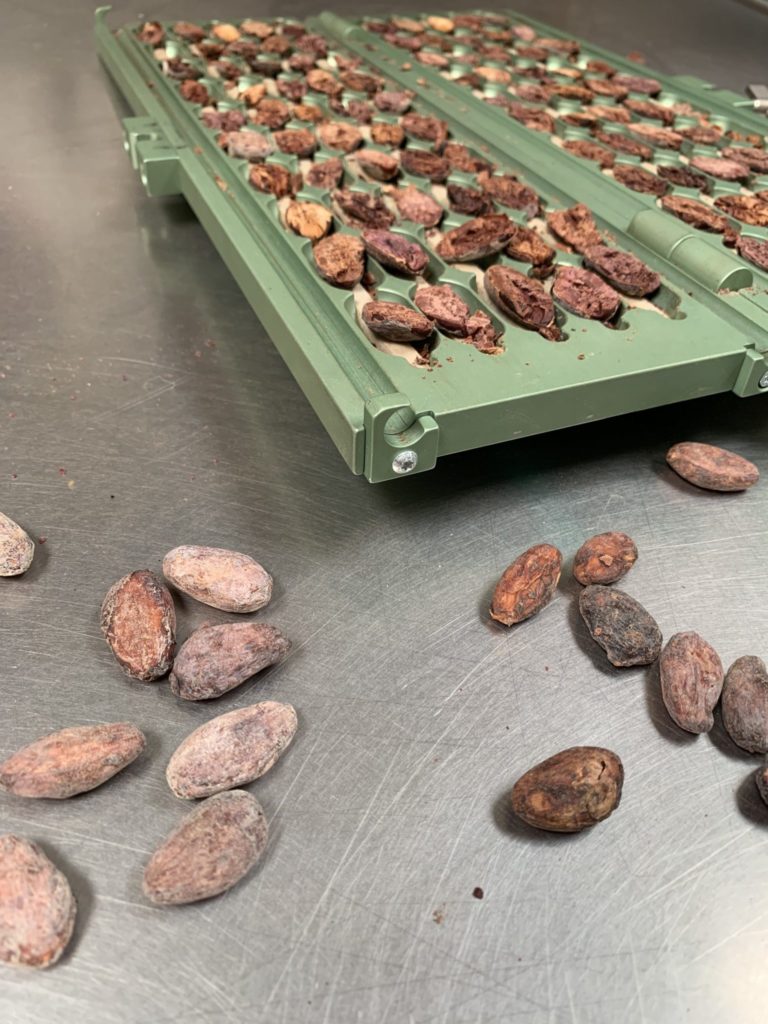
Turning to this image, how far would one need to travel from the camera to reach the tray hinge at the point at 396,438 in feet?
2.04

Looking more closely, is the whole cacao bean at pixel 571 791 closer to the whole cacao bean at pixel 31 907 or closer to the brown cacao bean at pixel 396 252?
the whole cacao bean at pixel 31 907

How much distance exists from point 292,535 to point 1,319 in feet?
1.66

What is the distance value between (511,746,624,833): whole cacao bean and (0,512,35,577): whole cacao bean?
0.44 m

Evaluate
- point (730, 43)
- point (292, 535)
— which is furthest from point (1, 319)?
point (730, 43)

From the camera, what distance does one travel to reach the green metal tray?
26.1 inches

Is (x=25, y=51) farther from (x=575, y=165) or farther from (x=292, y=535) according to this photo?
(x=292, y=535)

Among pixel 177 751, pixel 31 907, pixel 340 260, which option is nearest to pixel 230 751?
pixel 177 751

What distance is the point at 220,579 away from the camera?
68cm

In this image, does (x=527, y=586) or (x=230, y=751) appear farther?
(x=527, y=586)

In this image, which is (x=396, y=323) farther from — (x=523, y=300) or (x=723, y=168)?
(x=723, y=168)

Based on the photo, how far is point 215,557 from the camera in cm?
69

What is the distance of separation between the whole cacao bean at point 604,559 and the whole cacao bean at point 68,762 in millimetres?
383

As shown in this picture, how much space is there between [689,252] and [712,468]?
0.79 ft

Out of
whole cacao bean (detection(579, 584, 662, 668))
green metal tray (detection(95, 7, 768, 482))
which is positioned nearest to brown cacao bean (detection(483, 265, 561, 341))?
green metal tray (detection(95, 7, 768, 482))
